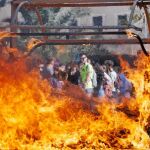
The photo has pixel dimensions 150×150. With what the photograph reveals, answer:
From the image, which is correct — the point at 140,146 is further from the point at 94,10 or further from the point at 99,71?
the point at 94,10

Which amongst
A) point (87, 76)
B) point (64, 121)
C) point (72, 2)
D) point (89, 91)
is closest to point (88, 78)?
point (87, 76)

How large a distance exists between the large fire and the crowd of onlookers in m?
2.98

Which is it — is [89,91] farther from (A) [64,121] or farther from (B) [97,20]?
(B) [97,20]

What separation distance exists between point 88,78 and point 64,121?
452 centimetres

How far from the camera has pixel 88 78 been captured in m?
9.88

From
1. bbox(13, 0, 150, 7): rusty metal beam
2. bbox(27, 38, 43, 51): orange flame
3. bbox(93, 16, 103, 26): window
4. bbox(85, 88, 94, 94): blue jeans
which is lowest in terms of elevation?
bbox(85, 88, 94, 94): blue jeans

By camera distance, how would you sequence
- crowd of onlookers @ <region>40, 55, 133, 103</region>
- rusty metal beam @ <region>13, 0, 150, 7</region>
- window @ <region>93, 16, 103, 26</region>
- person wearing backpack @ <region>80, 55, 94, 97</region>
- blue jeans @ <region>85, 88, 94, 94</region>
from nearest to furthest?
rusty metal beam @ <region>13, 0, 150, 7</region> → crowd of onlookers @ <region>40, 55, 133, 103</region> → blue jeans @ <region>85, 88, 94, 94</region> → person wearing backpack @ <region>80, 55, 94, 97</region> → window @ <region>93, 16, 103, 26</region>

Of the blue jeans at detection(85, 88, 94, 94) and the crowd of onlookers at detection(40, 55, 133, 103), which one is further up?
the crowd of onlookers at detection(40, 55, 133, 103)

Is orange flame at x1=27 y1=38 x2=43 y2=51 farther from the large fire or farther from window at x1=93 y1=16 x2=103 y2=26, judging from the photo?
window at x1=93 y1=16 x2=103 y2=26

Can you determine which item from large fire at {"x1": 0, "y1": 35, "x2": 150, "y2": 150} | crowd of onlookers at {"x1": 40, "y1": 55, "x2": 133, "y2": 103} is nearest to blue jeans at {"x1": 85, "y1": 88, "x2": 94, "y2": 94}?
crowd of onlookers at {"x1": 40, "y1": 55, "x2": 133, "y2": 103}

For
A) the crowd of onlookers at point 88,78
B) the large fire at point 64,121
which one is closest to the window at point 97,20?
the crowd of onlookers at point 88,78

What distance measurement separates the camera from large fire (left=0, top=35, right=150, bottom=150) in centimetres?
512

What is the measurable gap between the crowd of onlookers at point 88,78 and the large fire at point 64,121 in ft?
9.78

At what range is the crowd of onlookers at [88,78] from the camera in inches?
350
